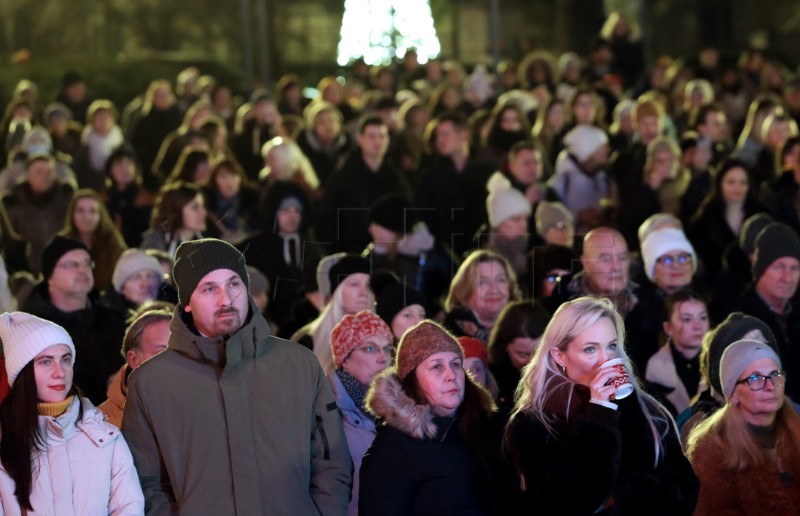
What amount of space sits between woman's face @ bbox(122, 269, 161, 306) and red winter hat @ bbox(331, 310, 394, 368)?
6.87 feet

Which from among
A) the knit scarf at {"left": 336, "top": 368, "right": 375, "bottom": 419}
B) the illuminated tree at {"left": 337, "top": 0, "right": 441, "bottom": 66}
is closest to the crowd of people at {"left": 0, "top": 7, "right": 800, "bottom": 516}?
the knit scarf at {"left": 336, "top": 368, "right": 375, "bottom": 419}

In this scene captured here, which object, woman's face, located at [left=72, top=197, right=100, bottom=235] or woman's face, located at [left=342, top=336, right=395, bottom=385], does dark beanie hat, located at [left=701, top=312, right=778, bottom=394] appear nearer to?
woman's face, located at [left=342, top=336, right=395, bottom=385]

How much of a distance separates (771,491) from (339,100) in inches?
484

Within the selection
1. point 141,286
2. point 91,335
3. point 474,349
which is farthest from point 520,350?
point 141,286

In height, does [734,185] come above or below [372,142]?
below

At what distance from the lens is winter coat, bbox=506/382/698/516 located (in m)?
5.36

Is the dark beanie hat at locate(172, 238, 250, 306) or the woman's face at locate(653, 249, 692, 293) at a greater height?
the dark beanie hat at locate(172, 238, 250, 306)

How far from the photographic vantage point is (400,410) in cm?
604

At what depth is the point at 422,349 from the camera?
6.21 metres

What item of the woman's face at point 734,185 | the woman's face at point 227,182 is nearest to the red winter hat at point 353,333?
the woman's face at point 734,185

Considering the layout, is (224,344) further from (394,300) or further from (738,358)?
(394,300)

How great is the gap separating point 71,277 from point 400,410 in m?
3.39

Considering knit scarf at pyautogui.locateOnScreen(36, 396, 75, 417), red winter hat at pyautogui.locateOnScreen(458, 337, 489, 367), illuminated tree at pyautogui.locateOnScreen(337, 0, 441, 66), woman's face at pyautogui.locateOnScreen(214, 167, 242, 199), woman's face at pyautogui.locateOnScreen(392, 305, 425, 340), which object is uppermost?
illuminated tree at pyautogui.locateOnScreen(337, 0, 441, 66)

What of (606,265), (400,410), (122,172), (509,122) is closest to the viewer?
(400,410)
